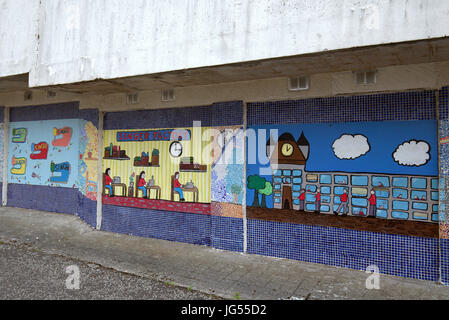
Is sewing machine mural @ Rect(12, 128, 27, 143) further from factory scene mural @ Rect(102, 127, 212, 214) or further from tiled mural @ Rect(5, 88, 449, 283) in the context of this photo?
factory scene mural @ Rect(102, 127, 212, 214)

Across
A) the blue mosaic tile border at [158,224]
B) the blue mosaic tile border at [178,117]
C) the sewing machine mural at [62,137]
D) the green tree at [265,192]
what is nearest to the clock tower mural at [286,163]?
the green tree at [265,192]

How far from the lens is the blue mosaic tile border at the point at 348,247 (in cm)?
A: 508

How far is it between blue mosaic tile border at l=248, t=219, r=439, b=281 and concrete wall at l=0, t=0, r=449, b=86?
10.4 ft

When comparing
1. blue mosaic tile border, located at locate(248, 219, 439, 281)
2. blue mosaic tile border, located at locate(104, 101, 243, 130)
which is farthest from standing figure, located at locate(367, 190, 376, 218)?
blue mosaic tile border, located at locate(104, 101, 243, 130)

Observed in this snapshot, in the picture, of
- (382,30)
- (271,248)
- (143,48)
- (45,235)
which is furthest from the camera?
(45,235)

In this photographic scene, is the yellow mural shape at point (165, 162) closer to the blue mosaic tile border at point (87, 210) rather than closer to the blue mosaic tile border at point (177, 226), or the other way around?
the blue mosaic tile border at point (177, 226)

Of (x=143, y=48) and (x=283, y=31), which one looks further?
(x=143, y=48)

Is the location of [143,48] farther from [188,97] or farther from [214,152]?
[214,152]

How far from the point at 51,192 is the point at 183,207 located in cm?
508

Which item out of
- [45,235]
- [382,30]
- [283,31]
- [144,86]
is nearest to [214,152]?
[144,86]

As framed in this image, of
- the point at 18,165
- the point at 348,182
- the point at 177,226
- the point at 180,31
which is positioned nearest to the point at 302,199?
the point at 348,182

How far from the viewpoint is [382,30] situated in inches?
158

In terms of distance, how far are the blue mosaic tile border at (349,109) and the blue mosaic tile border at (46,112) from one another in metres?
5.76

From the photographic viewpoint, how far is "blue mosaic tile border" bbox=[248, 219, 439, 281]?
5.08m
